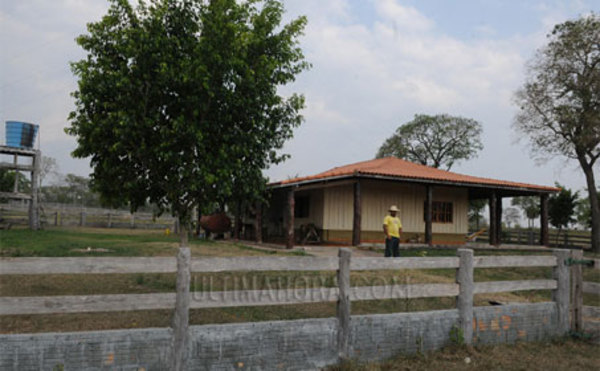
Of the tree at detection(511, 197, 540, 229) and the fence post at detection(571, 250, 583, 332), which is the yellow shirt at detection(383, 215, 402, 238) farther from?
the tree at detection(511, 197, 540, 229)

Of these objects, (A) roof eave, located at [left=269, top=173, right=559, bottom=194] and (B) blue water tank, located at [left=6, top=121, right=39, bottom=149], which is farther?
(B) blue water tank, located at [left=6, top=121, right=39, bottom=149]

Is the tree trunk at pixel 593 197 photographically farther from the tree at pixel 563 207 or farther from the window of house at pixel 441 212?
the window of house at pixel 441 212

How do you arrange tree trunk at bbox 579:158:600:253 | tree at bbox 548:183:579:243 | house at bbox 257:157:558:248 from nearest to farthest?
house at bbox 257:157:558:248 < tree trunk at bbox 579:158:600:253 < tree at bbox 548:183:579:243

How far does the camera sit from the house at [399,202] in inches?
684

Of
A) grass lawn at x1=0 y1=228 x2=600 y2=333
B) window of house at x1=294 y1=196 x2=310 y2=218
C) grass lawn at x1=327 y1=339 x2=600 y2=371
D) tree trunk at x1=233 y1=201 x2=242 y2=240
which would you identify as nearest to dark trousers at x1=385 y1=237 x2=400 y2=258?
grass lawn at x1=0 y1=228 x2=600 y2=333

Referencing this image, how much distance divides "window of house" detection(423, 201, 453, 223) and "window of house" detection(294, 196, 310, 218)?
573 centimetres

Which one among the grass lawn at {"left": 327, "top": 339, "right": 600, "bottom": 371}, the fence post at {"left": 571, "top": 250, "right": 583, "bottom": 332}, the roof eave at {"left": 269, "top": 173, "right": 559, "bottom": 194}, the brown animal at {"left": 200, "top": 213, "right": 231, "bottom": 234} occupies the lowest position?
the grass lawn at {"left": 327, "top": 339, "right": 600, "bottom": 371}

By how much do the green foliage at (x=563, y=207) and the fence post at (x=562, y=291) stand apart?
26.0 m

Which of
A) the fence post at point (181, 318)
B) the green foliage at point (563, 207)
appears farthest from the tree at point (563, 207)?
the fence post at point (181, 318)

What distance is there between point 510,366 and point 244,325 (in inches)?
122

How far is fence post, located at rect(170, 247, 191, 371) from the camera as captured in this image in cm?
411

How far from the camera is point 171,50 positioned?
828 cm

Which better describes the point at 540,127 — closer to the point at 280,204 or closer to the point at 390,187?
the point at 390,187

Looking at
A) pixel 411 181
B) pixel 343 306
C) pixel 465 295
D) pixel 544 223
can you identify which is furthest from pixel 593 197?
pixel 343 306
